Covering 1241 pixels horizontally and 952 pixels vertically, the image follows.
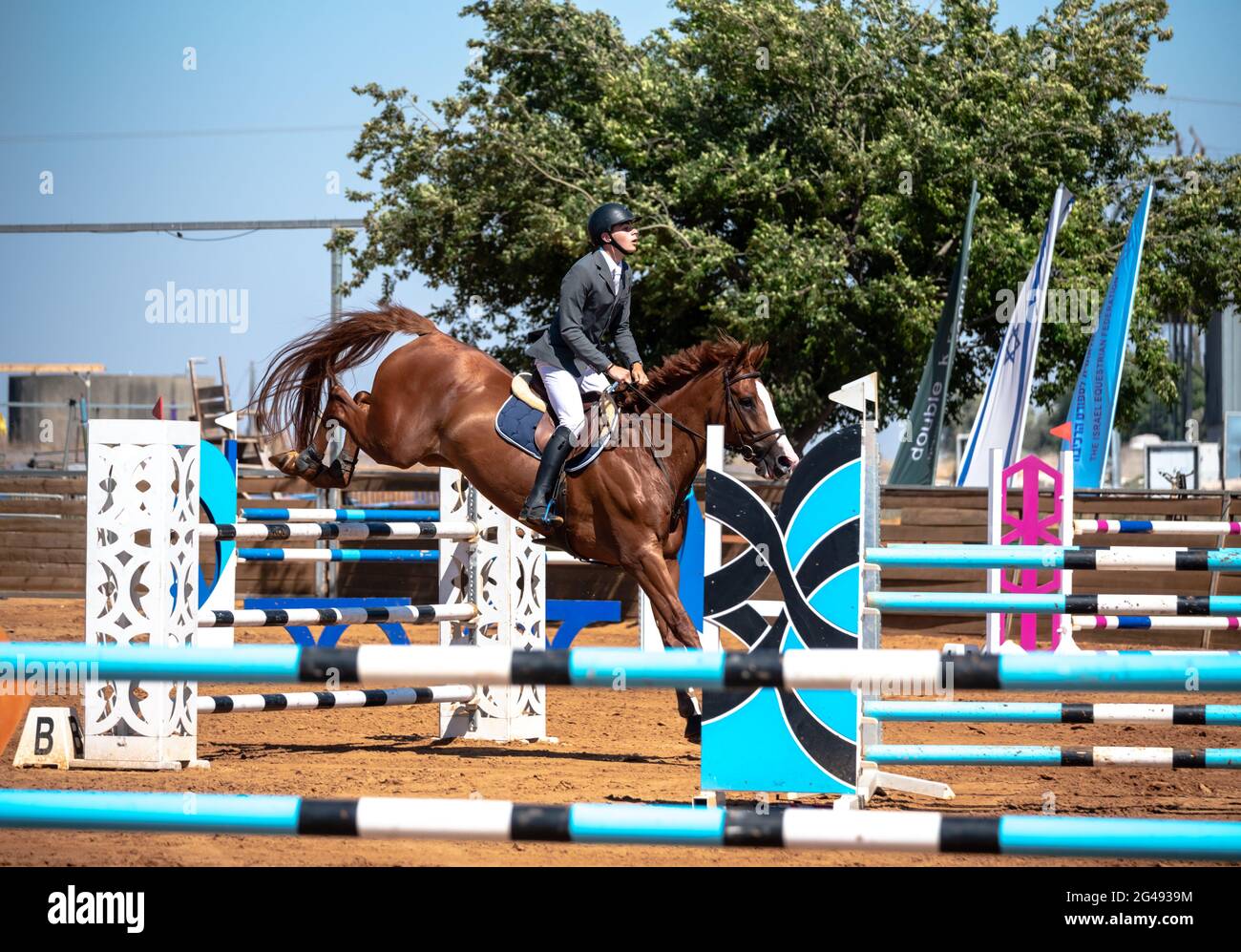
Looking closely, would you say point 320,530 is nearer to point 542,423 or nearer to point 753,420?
point 542,423

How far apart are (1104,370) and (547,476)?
7.89 meters

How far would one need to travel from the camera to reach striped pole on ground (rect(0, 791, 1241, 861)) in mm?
1915

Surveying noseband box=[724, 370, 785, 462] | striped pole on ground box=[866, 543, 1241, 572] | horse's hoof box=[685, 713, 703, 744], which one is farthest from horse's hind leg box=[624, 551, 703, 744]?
striped pole on ground box=[866, 543, 1241, 572]

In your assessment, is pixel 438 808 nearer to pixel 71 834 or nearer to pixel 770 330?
pixel 71 834

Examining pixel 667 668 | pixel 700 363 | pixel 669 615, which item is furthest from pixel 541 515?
pixel 667 668

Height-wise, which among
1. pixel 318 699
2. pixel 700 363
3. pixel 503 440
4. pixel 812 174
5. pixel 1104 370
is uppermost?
pixel 812 174

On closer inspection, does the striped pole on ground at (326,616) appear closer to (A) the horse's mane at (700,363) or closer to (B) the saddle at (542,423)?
(B) the saddle at (542,423)

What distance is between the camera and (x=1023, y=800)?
4.71m

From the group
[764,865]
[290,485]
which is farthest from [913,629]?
[764,865]

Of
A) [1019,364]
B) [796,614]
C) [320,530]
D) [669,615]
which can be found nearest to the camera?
[796,614]

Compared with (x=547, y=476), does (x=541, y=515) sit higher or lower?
lower

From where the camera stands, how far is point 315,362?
7.24m

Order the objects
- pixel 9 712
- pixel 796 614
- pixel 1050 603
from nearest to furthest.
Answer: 1. pixel 9 712
2. pixel 796 614
3. pixel 1050 603
